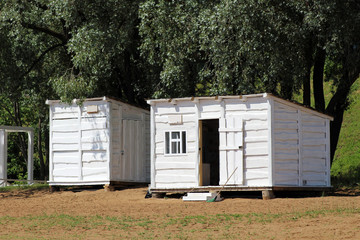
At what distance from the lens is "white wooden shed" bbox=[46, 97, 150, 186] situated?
70.4ft

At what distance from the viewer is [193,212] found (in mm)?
15445

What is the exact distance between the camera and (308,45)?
21.0 m

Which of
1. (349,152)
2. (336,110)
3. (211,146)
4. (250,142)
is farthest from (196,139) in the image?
(349,152)

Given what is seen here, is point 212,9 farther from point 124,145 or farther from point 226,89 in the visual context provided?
point 124,145

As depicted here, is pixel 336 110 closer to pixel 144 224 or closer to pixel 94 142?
pixel 94 142

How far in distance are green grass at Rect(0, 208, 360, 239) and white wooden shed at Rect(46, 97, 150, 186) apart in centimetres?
616

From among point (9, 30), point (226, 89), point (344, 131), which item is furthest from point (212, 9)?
point (344, 131)

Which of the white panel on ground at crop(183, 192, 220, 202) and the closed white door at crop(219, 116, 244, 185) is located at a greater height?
the closed white door at crop(219, 116, 244, 185)

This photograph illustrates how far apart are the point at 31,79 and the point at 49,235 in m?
13.3

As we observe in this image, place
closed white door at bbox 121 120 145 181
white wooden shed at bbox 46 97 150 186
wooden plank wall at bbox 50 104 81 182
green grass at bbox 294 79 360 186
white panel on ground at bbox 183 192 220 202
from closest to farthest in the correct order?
white panel on ground at bbox 183 192 220 202 → white wooden shed at bbox 46 97 150 186 → wooden plank wall at bbox 50 104 81 182 → closed white door at bbox 121 120 145 181 → green grass at bbox 294 79 360 186

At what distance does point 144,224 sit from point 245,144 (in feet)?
17.0

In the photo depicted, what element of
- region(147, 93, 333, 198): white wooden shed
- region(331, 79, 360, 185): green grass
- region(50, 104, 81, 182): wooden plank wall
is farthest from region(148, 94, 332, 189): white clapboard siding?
region(331, 79, 360, 185): green grass

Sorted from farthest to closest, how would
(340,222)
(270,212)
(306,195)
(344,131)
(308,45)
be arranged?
(344,131) → (308,45) → (306,195) → (270,212) → (340,222)

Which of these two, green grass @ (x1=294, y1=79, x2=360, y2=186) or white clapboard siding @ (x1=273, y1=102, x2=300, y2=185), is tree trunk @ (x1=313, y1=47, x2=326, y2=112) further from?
white clapboard siding @ (x1=273, y1=102, x2=300, y2=185)
